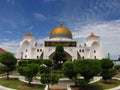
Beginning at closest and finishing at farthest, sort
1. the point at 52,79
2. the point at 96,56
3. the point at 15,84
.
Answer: the point at 52,79 → the point at 15,84 → the point at 96,56

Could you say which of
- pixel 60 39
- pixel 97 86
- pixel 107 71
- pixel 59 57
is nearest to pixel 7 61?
pixel 59 57

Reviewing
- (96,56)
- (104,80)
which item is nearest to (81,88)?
(104,80)

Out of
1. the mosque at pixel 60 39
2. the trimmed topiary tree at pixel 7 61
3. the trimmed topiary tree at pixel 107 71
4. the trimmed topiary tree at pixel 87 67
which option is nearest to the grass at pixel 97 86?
the trimmed topiary tree at pixel 107 71

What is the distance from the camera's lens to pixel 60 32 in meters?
54.5

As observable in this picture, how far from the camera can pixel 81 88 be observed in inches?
925

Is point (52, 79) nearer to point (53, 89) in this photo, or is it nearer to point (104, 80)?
point (53, 89)

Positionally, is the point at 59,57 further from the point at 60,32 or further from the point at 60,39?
the point at 60,32

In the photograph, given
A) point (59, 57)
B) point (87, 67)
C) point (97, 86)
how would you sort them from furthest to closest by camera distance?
point (59, 57)
point (97, 86)
point (87, 67)

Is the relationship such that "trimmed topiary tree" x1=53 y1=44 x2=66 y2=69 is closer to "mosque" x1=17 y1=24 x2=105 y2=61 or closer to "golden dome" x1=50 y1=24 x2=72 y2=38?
"mosque" x1=17 y1=24 x2=105 y2=61

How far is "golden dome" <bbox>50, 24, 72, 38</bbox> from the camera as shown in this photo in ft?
177

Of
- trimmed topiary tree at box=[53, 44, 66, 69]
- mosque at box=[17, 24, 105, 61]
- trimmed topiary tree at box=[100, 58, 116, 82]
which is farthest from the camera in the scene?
mosque at box=[17, 24, 105, 61]

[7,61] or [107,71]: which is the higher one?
[7,61]

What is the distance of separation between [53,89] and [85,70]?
4.85m

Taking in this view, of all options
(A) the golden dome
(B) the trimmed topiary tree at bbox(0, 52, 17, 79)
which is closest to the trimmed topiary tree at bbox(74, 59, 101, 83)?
(B) the trimmed topiary tree at bbox(0, 52, 17, 79)
